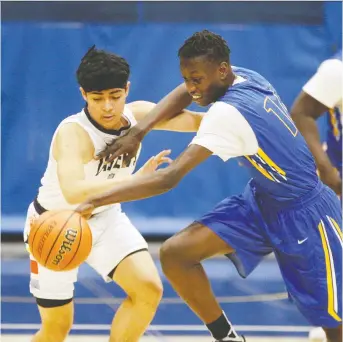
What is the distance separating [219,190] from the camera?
28.0 feet

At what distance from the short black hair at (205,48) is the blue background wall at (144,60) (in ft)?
13.5

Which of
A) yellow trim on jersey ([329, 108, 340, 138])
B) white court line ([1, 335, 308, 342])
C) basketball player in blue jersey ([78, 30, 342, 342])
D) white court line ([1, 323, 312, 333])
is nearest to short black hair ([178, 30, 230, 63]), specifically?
basketball player in blue jersey ([78, 30, 342, 342])

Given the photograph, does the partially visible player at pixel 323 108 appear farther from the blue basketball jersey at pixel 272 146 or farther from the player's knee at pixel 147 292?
the player's knee at pixel 147 292

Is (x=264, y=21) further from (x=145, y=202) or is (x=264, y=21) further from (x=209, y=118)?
(x=209, y=118)

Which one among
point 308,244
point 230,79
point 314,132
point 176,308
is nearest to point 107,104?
point 230,79

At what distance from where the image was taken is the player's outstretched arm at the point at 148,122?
462cm

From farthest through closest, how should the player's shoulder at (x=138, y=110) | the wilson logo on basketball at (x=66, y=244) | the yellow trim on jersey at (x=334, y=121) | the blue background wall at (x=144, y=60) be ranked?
the blue background wall at (x=144, y=60)
the yellow trim on jersey at (x=334, y=121)
the player's shoulder at (x=138, y=110)
the wilson logo on basketball at (x=66, y=244)

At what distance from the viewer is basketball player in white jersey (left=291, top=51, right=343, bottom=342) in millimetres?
5410

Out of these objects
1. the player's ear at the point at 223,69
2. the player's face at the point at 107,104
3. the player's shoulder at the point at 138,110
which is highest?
the player's ear at the point at 223,69

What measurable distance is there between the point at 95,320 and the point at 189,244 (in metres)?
1.97

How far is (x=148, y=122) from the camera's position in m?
4.75

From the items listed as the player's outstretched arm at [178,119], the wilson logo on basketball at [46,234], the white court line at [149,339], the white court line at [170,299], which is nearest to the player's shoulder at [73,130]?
the player's outstretched arm at [178,119]

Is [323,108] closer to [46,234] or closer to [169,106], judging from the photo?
A: [169,106]

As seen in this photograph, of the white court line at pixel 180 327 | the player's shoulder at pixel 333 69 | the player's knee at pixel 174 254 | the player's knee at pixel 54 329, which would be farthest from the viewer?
the white court line at pixel 180 327
